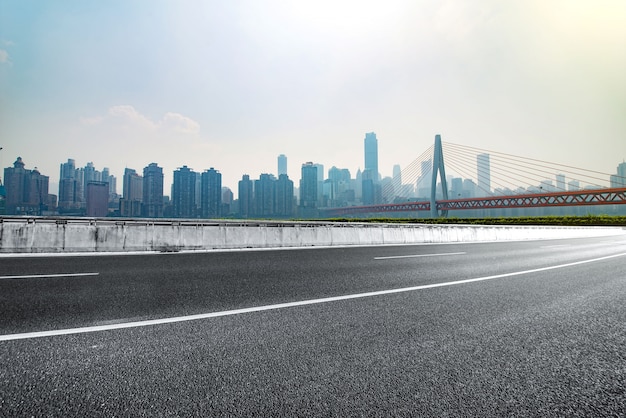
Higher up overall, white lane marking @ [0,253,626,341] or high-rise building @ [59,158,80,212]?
high-rise building @ [59,158,80,212]

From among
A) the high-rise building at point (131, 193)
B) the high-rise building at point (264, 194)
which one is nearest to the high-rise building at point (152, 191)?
the high-rise building at point (131, 193)

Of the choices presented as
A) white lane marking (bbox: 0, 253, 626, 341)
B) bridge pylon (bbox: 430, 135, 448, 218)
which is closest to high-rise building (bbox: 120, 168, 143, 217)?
bridge pylon (bbox: 430, 135, 448, 218)

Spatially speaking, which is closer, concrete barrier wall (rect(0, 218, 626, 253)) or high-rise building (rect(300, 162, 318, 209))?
concrete barrier wall (rect(0, 218, 626, 253))

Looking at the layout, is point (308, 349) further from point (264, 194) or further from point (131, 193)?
point (264, 194)

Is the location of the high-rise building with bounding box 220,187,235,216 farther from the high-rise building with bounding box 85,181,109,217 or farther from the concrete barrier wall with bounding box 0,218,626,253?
the concrete barrier wall with bounding box 0,218,626,253

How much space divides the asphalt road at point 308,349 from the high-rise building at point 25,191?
114m

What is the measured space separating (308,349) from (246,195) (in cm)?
13533

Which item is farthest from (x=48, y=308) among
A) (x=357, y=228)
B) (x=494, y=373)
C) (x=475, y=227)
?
(x=475, y=227)

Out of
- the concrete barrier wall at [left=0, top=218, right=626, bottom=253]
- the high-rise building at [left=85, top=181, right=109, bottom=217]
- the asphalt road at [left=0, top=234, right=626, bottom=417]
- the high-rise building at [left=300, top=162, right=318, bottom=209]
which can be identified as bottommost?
the asphalt road at [left=0, top=234, right=626, bottom=417]

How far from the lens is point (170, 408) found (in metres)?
2.04

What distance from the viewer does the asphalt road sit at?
2.15 metres

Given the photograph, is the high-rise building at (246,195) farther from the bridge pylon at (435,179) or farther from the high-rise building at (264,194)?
the bridge pylon at (435,179)

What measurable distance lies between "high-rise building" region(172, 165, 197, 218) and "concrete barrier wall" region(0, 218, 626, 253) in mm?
103167

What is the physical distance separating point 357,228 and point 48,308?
13529 millimetres
